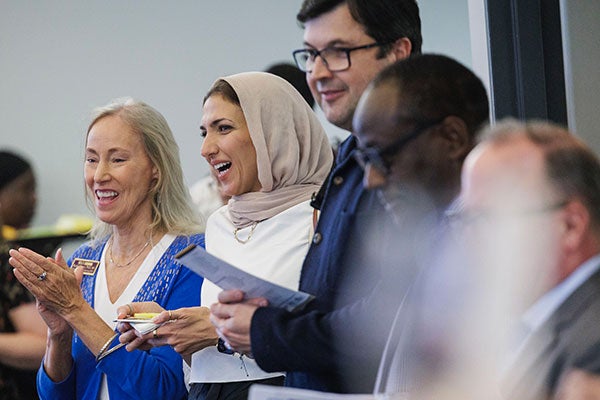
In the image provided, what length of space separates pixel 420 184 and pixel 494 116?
1.32 meters

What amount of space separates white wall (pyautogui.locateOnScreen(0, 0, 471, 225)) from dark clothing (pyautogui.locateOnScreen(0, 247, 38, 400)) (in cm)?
313

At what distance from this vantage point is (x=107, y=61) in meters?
6.39

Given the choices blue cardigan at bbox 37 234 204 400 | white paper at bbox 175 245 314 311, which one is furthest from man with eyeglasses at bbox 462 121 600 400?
blue cardigan at bbox 37 234 204 400

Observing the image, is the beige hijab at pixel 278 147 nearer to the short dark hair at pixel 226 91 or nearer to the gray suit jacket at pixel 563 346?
the short dark hair at pixel 226 91

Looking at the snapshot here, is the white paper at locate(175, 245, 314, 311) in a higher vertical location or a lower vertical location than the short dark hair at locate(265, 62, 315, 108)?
lower

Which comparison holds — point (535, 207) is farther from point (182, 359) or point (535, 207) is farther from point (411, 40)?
point (182, 359)

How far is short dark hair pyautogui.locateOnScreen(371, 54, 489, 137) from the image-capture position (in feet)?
5.10

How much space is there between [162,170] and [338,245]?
4.47 feet

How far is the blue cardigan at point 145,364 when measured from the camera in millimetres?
2688

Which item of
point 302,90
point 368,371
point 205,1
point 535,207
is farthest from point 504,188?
point 205,1

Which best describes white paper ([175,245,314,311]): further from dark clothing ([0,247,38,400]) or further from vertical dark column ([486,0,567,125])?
dark clothing ([0,247,38,400])

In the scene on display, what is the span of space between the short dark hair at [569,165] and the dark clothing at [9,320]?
2.09 m

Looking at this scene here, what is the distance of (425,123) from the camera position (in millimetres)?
1547

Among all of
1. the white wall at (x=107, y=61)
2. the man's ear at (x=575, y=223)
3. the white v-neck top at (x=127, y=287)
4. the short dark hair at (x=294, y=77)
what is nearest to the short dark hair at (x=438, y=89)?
the man's ear at (x=575, y=223)
